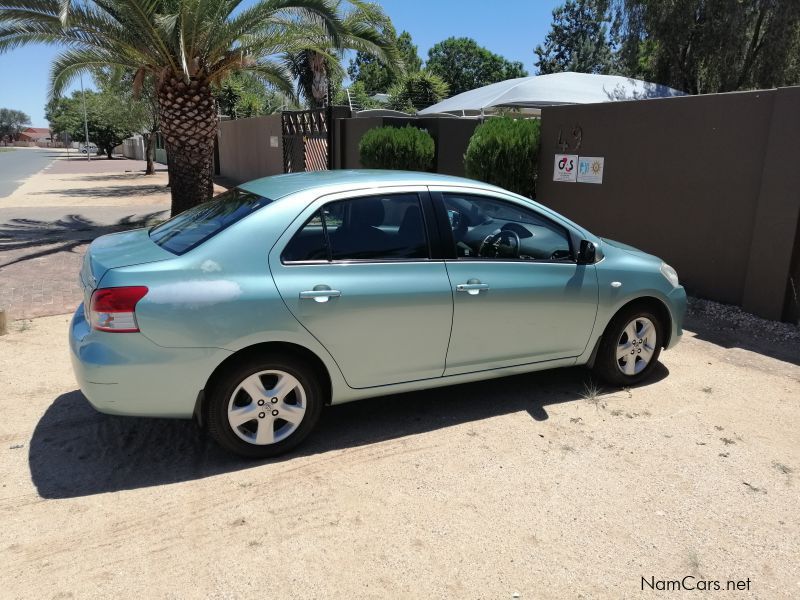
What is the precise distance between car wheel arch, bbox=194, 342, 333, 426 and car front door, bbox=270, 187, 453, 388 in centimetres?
12

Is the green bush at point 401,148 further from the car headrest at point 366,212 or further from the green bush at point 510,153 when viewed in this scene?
the car headrest at point 366,212

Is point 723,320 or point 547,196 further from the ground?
point 547,196

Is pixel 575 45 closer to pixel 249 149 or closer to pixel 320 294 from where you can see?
pixel 249 149

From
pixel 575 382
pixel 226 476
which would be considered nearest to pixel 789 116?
pixel 575 382

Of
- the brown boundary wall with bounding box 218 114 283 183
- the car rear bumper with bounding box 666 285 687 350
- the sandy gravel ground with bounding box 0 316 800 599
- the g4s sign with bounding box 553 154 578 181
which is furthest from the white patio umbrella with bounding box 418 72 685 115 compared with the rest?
the sandy gravel ground with bounding box 0 316 800 599

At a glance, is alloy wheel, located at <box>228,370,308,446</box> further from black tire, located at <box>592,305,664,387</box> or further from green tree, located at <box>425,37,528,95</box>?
green tree, located at <box>425,37,528,95</box>

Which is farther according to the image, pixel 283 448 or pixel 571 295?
pixel 571 295

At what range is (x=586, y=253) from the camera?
14.4ft

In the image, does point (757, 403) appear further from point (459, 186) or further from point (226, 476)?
point (226, 476)

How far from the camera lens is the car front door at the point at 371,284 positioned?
3.59 m

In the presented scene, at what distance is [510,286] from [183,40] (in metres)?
7.61

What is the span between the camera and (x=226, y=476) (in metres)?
3.56

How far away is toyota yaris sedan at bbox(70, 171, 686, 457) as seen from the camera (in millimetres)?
3350

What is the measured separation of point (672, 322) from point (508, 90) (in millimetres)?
11519
